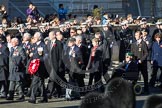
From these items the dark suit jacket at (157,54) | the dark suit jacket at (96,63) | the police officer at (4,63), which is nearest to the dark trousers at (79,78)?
the dark suit jacket at (96,63)

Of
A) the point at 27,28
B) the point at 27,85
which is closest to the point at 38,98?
the point at 27,85

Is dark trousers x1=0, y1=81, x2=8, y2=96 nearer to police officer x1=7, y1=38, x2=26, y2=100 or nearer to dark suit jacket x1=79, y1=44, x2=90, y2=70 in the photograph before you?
police officer x1=7, y1=38, x2=26, y2=100

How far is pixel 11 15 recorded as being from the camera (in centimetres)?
3300

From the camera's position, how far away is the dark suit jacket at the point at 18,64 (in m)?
14.7

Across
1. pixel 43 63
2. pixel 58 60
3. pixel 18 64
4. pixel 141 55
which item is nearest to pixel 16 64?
pixel 18 64

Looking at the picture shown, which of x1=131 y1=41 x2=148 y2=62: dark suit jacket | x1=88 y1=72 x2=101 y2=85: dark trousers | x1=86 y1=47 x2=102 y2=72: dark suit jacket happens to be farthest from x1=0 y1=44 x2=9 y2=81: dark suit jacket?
x1=131 y1=41 x2=148 y2=62: dark suit jacket

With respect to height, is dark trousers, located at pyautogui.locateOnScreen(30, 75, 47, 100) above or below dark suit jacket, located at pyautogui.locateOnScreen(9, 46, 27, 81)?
below

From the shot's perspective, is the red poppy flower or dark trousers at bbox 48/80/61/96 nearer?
the red poppy flower

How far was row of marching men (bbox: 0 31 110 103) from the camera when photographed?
14445 millimetres

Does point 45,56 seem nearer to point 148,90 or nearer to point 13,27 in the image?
point 148,90

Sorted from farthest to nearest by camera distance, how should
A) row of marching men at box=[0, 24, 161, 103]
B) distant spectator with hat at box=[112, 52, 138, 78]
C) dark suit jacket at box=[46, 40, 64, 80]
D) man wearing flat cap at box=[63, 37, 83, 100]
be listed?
distant spectator with hat at box=[112, 52, 138, 78], man wearing flat cap at box=[63, 37, 83, 100], dark suit jacket at box=[46, 40, 64, 80], row of marching men at box=[0, 24, 161, 103]

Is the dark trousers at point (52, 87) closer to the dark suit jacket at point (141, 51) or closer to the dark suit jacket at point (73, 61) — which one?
the dark suit jacket at point (73, 61)

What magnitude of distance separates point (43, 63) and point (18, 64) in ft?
2.40

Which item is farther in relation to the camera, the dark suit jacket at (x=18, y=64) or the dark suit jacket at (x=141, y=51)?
the dark suit jacket at (x=141, y=51)
